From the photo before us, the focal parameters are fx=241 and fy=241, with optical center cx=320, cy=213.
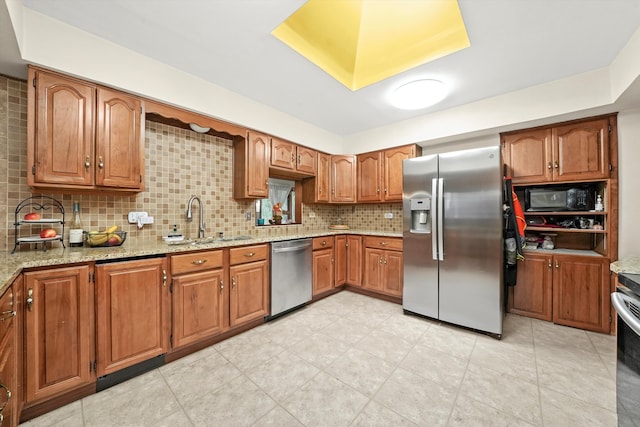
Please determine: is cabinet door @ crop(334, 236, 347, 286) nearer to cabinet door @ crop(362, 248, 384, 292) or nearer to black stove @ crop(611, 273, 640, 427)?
cabinet door @ crop(362, 248, 384, 292)

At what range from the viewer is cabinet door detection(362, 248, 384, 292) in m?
3.37

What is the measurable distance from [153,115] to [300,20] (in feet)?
5.09

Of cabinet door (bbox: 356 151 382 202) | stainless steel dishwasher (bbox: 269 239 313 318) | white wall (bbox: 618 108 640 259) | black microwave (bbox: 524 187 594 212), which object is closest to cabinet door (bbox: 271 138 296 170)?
stainless steel dishwasher (bbox: 269 239 313 318)

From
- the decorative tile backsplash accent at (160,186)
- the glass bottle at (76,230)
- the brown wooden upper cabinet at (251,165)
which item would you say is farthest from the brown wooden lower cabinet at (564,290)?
the glass bottle at (76,230)

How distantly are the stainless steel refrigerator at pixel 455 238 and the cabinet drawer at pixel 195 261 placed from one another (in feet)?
6.81

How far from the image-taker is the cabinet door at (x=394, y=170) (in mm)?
3424

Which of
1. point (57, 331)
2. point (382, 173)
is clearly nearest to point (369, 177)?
point (382, 173)

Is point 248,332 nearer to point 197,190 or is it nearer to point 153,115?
point 197,190

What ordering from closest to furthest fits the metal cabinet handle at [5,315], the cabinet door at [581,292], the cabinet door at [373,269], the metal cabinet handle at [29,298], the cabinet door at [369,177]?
the metal cabinet handle at [5,315] < the metal cabinet handle at [29,298] < the cabinet door at [581,292] < the cabinet door at [373,269] < the cabinet door at [369,177]

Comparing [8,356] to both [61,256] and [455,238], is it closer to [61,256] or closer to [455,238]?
[61,256]

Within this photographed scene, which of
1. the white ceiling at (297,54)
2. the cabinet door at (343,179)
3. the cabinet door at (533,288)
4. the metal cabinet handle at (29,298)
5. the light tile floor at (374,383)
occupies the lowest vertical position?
the light tile floor at (374,383)

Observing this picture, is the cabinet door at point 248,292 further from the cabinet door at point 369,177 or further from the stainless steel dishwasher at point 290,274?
the cabinet door at point 369,177

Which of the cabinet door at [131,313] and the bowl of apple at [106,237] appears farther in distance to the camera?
the bowl of apple at [106,237]

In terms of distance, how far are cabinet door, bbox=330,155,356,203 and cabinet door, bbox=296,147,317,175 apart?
414mm
